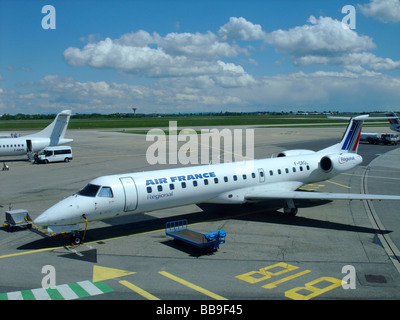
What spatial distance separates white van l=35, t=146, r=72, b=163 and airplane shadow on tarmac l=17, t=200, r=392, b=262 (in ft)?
83.0

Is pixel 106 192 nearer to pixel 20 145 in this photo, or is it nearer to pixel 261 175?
pixel 261 175

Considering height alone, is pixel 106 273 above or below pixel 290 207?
below

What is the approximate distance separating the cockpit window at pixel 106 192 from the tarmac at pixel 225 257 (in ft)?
7.07

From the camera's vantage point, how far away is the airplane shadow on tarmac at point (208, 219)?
16.4 meters

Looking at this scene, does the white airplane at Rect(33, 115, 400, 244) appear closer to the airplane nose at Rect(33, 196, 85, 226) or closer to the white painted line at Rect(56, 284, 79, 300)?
the airplane nose at Rect(33, 196, 85, 226)

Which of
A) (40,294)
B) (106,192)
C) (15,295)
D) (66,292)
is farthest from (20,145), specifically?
A: (66,292)

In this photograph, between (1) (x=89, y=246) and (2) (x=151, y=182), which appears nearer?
(1) (x=89, y=246)

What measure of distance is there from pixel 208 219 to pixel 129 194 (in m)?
5.46

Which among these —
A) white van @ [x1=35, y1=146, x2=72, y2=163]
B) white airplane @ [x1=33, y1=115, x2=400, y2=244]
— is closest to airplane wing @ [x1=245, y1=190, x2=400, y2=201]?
white airplane @ [x1=33, y1=115, x2=400, y2=244]

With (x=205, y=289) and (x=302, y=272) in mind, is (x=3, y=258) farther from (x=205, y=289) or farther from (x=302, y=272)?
(x=302, y=272)

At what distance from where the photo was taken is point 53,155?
138 feet

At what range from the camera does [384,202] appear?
78.0ft
